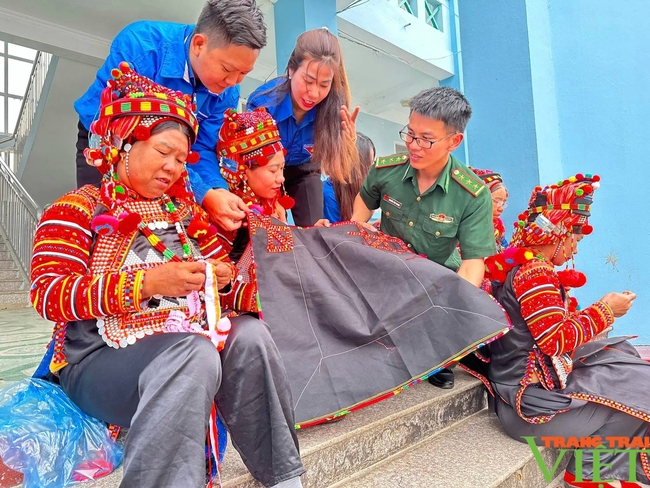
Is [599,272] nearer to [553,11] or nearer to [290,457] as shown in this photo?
[553,11]

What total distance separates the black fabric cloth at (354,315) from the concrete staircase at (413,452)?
0.13m

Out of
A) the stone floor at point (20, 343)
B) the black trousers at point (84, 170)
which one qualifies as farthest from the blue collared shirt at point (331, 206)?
the stone floor at point (20, 343)

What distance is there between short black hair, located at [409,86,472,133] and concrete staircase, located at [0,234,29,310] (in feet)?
19.2

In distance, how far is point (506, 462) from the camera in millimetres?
1791

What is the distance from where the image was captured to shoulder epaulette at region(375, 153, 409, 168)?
254cm

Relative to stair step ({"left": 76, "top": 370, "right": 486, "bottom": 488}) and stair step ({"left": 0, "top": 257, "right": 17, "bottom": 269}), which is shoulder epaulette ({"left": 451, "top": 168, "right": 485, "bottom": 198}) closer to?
stair step ({"left": 76, "top": 370, "right": 486, "bottom": 488})

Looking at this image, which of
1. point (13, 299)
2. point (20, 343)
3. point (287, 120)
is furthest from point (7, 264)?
point (287, 120)

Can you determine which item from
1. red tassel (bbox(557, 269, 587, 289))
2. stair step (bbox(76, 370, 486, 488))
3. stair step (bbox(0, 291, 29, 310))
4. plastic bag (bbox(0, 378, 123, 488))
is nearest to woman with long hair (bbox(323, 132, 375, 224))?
stair step (bbox(76, 370, 486, 488))

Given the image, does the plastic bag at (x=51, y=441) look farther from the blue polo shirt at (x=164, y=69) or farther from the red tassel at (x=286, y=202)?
the red tassel at (x=286, y=202)

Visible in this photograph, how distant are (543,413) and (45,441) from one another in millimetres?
1745

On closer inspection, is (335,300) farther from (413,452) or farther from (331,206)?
(331,206)

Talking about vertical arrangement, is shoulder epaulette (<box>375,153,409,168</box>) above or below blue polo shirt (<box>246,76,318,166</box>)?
below

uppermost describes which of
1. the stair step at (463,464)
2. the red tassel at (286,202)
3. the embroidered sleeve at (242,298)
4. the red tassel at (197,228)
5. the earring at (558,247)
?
the red tassel at (286,202)

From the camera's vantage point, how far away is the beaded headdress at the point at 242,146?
2035mm
